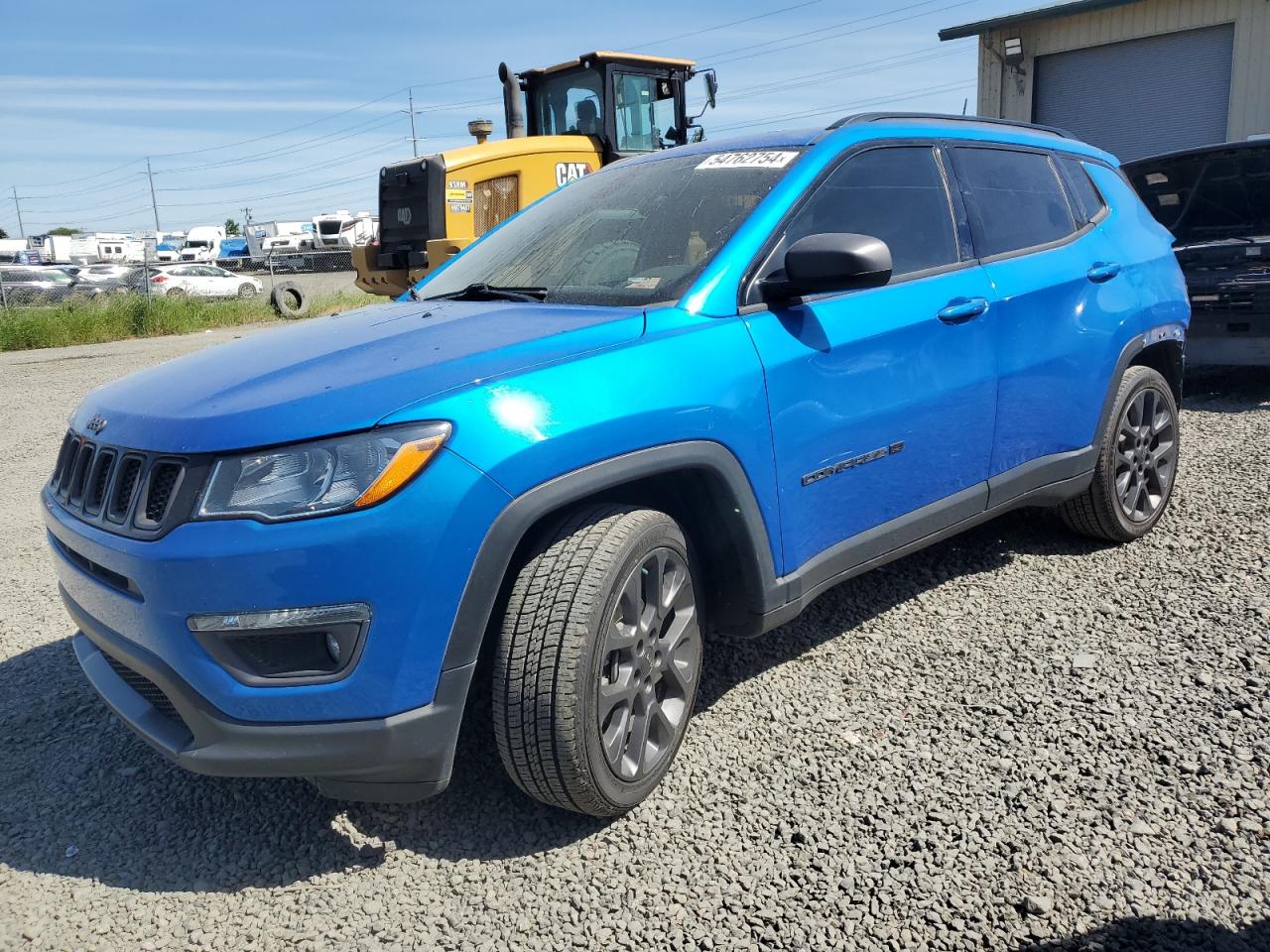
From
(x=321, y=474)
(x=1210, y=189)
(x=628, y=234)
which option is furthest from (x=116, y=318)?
(x=321, y=474)

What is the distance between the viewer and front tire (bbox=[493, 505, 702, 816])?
2.43m

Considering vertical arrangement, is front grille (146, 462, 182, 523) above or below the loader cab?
below

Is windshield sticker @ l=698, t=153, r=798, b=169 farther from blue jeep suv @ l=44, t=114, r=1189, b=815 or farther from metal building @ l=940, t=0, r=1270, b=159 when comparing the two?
metal building @ l=940, t=0, r=1270, b=159

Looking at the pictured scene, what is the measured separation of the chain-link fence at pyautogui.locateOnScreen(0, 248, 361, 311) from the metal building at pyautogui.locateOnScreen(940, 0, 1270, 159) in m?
11.6

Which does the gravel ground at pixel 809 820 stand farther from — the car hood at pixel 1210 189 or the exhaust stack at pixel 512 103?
A: the exhaust stack at pixel 512 103

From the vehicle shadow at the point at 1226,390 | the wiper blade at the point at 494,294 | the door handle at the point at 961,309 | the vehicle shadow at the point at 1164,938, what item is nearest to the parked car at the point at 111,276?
the vehicle shadow at the point at 1226,390

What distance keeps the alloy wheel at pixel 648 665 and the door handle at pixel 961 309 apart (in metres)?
1.36

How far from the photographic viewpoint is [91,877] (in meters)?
2.60

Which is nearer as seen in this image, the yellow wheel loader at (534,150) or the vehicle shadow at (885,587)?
the vehicle shadow at (885,587)

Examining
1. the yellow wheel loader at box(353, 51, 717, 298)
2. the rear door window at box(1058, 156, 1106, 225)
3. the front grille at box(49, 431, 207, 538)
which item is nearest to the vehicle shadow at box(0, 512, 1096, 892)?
the front grille at box(49, 431, 207, 538)

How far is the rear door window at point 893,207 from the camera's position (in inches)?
130

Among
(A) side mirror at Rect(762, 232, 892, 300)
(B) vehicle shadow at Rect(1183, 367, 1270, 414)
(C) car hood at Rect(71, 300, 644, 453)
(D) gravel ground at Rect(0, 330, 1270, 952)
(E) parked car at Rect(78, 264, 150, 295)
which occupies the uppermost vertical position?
(A) side mirror at Rect(762, 232, 892, 300)

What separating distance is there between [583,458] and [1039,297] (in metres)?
2.24

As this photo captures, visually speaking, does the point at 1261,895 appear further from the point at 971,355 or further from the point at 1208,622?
the point at 971,355
